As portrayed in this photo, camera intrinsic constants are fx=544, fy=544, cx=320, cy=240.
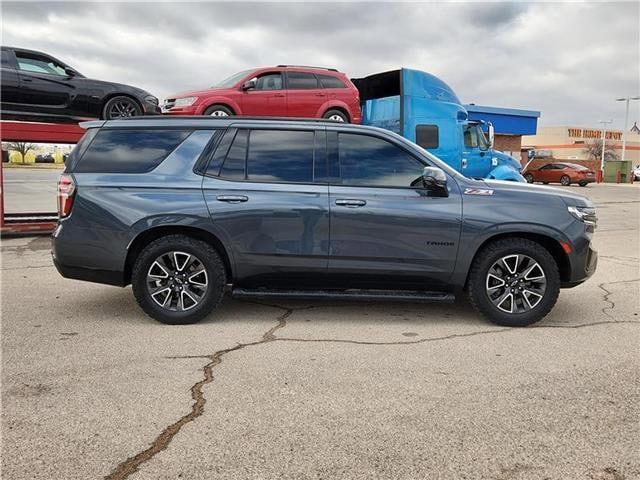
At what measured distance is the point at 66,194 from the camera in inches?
198

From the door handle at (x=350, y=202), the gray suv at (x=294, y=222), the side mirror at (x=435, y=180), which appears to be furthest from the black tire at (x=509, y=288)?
the door handle at (x=350, y=202)

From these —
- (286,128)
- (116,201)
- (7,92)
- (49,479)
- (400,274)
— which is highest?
(7,92)

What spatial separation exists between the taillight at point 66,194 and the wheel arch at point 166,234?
0.67 metres

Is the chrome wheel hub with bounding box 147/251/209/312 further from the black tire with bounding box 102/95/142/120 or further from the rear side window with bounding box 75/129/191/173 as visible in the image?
the black tire with bounding box 102/95/142/120

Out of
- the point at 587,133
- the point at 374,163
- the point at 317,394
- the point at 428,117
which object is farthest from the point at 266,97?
the point at 587,133

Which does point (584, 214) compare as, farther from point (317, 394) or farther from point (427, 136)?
point (427, 136)

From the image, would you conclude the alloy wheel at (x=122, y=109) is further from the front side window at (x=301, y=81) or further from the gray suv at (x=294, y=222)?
the gray suv at (x=294, y=222)

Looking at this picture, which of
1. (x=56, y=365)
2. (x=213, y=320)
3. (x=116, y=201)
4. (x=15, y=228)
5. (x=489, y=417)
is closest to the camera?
(x=489, y=417)

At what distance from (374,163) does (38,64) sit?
23.5 feet

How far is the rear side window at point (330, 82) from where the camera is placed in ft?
33.7

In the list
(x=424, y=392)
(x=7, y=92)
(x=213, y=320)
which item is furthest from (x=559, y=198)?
(x=7, y=92)

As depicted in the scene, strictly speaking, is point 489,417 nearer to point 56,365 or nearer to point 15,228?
point 56,365

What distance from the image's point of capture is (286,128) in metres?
5.23

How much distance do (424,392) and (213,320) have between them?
2.42m
